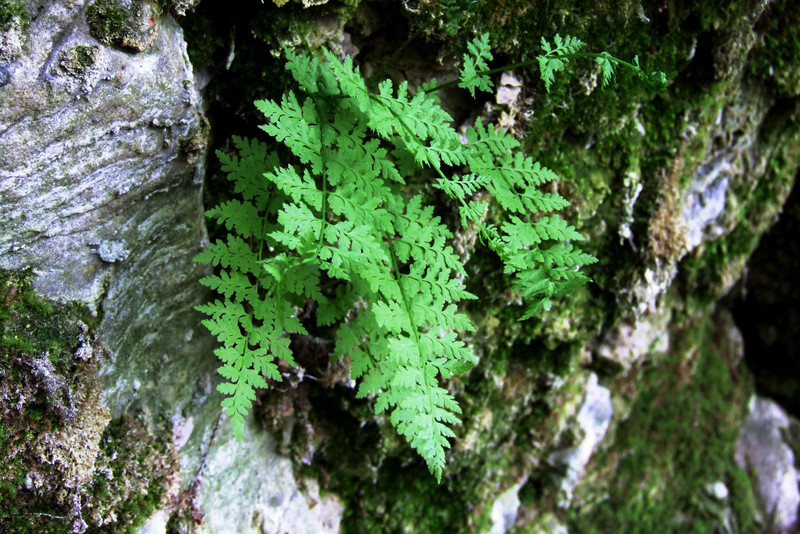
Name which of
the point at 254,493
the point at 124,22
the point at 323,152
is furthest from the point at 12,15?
the point at 254,493

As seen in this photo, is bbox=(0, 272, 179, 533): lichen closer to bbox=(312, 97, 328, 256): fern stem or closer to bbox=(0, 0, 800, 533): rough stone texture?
bbox=(0, 0, 800, 533): rough stone texture

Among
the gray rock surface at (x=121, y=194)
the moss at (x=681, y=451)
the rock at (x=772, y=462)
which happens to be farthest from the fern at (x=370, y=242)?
the rock at (x=772, y=462)

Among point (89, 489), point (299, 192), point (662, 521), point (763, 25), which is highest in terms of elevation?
point (763, 25)

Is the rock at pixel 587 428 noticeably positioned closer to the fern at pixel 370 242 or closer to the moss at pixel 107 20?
the fern at pixel 370 242

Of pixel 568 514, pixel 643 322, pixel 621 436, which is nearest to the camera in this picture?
pixel 643 322

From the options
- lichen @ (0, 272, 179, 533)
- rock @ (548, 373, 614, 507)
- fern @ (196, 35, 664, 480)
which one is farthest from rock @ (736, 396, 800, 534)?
lichen @ (0, 272, 179, 533)

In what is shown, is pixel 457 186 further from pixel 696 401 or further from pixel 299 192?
pixel 696 401

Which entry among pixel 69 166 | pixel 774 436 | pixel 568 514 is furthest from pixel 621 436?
pixel 69 166
